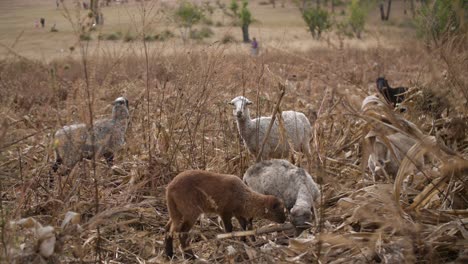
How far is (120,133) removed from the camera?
238 inches

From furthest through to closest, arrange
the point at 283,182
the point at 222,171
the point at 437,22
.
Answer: the point at 222,171 < the point at 437,22 < the point at 283,182

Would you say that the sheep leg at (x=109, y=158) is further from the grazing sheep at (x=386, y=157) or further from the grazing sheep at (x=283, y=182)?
the grazing sheep at (x=386, y=157)

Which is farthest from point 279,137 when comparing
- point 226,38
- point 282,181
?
point 282,181

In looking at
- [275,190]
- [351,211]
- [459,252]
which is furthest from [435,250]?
[275,190]

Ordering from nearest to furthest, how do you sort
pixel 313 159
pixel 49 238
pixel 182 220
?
pixel 49 238, pixel 182 220, pixel 313 159

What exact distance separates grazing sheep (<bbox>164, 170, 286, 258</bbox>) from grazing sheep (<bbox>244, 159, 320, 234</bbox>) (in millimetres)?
318

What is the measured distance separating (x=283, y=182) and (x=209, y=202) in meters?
0.74

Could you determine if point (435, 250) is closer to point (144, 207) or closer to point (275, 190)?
point (275, 190)

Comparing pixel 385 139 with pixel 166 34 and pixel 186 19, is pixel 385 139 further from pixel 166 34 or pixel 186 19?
pixel 186 19

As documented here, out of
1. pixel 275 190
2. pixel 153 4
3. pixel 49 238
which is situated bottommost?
pixel 275 190

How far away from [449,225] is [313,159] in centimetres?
190

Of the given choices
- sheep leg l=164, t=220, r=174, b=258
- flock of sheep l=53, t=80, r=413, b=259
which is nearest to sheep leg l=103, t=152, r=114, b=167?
flock of sheep l=53, t=80, r=413, b=259

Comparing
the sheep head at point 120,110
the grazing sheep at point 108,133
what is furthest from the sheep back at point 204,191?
the sheep head at point 120,110

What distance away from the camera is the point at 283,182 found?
4.05 meters
